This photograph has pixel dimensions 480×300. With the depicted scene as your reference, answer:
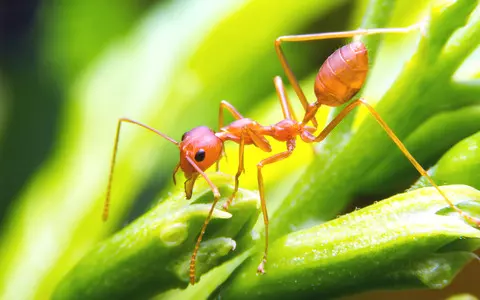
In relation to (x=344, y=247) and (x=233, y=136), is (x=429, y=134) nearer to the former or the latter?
(x=344, y=247)

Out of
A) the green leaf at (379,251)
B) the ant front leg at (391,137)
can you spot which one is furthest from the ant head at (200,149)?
the green leaf at (379,251)

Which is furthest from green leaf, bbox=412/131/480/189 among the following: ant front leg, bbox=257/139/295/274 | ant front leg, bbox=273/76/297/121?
ant front leg, bbox=273/76/297/121

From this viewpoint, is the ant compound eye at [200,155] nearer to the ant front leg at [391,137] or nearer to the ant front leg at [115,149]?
the ant front leg at [115,149]

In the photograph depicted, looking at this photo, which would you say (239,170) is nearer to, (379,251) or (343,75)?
(343,75)

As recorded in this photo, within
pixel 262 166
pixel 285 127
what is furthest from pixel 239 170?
pixel 285 127

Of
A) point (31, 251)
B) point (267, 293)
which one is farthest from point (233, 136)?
point (267, 293)
